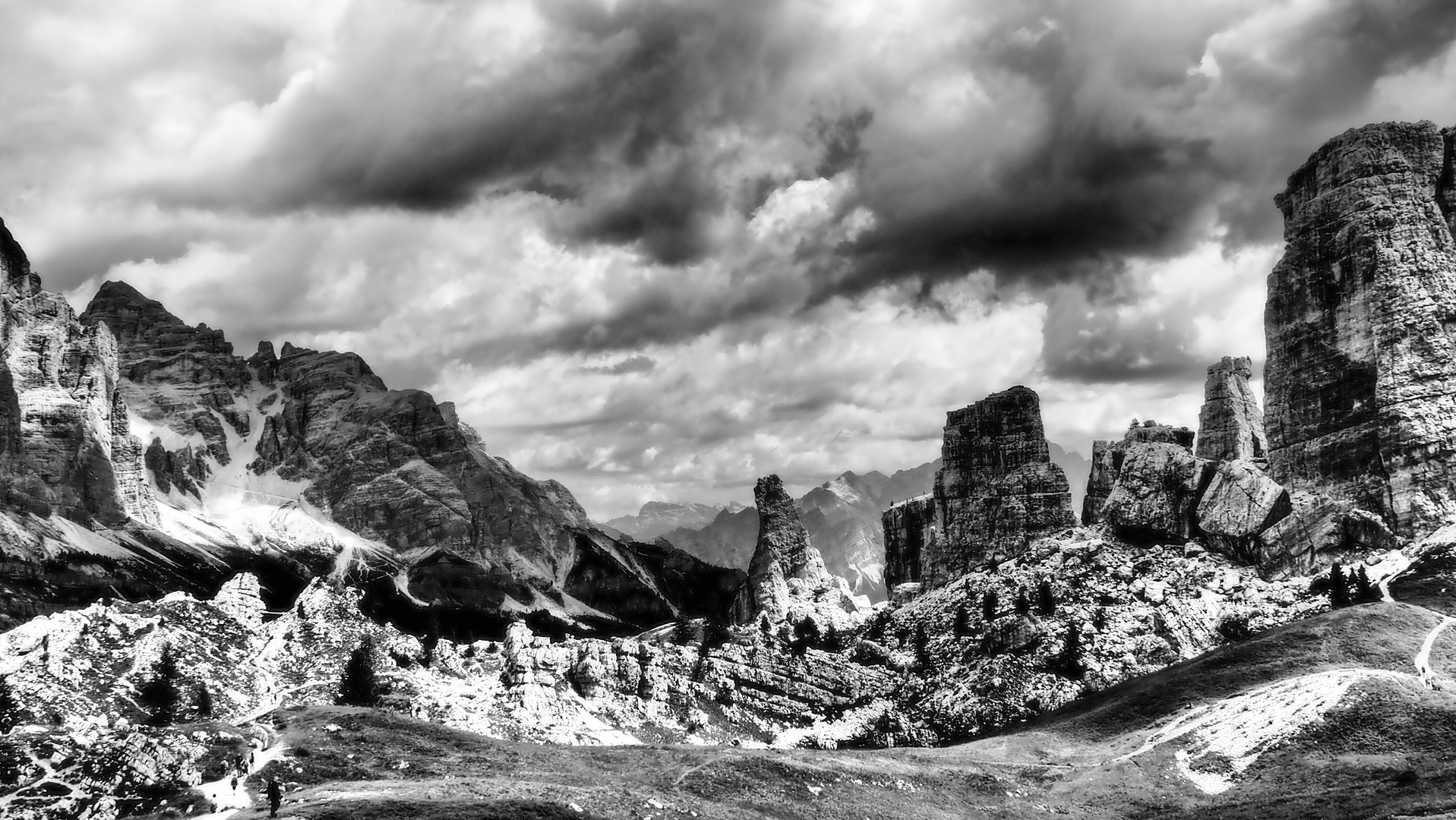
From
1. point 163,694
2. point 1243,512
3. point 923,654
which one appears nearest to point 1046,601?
point 923,654

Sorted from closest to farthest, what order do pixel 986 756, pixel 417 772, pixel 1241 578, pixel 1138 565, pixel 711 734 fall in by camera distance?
pixel 417 772 → pixel 986 756 → pixel 711 734 → pixel 1241 578 → pixel 1138 565

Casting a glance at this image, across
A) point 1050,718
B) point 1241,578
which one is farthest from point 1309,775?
point 1241,578

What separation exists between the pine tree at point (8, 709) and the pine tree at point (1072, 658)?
135m

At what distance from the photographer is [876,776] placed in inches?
3981

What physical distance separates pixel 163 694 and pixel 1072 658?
12461 centimetres

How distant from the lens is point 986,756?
117625 millimetres

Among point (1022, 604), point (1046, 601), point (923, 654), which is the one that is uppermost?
point (1046, 601)

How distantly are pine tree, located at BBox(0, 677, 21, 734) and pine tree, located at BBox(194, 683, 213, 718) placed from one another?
18204 mm

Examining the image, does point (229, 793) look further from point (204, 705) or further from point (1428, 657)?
point (1428, 657)

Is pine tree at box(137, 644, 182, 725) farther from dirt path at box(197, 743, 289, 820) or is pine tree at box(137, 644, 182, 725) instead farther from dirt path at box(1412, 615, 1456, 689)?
dirt path at box(1412, 615, 1456, 689)

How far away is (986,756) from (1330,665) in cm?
4163

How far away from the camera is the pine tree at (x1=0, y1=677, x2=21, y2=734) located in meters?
114

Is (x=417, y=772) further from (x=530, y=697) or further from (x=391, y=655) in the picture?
(x=391, y=655)

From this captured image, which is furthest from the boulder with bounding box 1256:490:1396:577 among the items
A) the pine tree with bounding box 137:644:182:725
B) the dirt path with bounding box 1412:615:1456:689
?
the pine tree with bounding box 137:644:182:725
